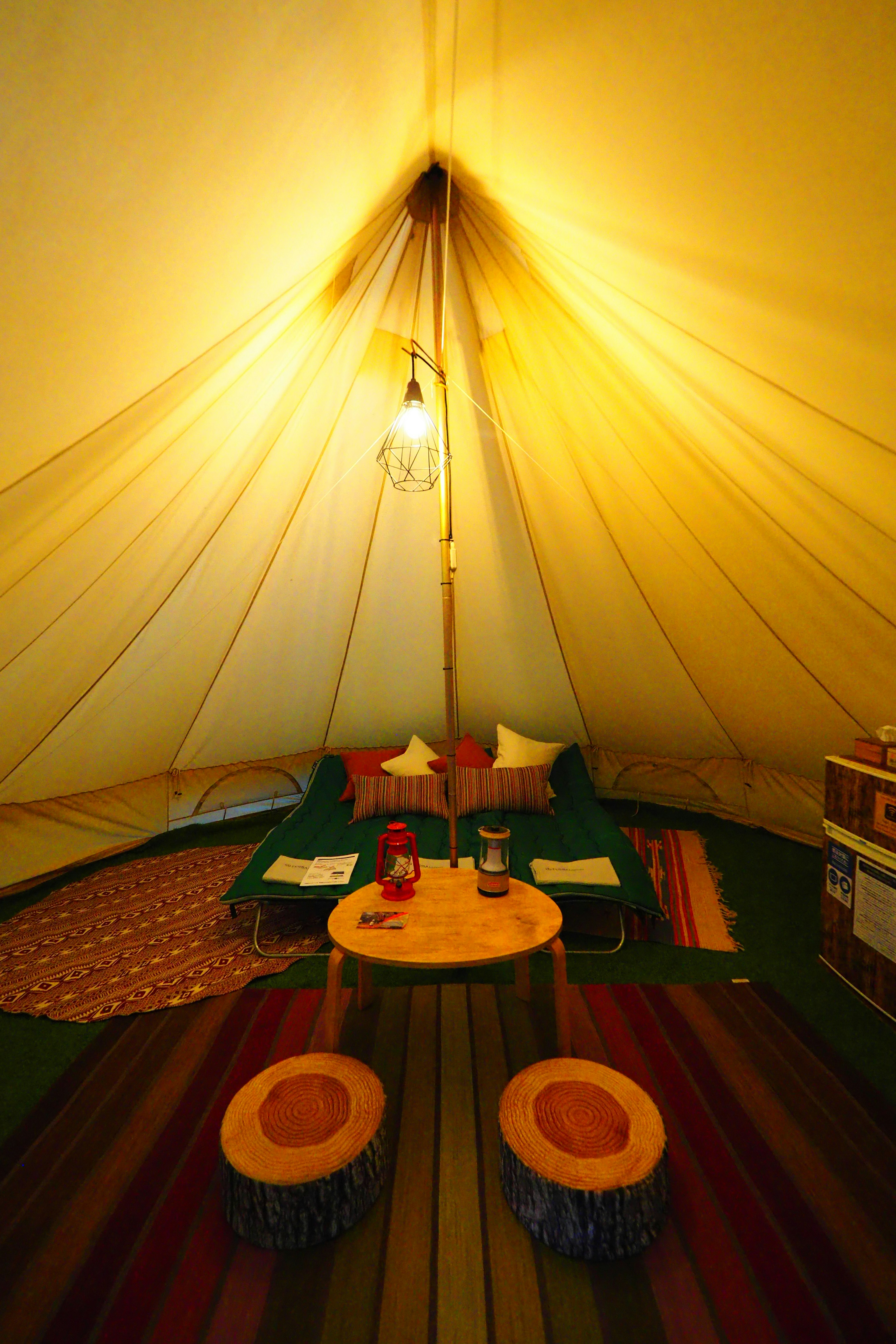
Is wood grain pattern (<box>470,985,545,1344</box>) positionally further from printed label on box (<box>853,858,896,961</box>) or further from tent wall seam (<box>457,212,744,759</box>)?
tent wall seam (<box>457,212,744,759</box>)

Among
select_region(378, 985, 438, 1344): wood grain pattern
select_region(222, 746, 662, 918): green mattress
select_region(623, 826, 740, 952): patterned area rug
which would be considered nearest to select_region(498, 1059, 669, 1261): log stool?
select_region(378, 985, 438, 1344): wood grain pattern

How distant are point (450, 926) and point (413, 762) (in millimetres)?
2297

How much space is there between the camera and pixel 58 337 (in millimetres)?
1416

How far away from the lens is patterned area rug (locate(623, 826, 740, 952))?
9.01 feet

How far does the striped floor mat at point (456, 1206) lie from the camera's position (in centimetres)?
124

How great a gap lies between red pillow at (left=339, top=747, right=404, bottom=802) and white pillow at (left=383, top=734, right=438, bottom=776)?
0.12 feet

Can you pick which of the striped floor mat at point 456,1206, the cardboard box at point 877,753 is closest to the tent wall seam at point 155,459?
the striped floor mat at point 456,1206

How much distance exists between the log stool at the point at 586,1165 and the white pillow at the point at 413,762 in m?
2.64

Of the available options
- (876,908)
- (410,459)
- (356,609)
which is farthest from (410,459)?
(876,908)

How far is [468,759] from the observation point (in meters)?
4.20

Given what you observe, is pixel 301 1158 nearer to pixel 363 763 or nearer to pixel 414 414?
pixel 414 414

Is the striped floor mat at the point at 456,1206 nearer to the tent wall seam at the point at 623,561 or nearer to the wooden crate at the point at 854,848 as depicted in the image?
the wooden crate at the point at 854,848

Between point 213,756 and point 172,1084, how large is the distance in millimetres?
2547

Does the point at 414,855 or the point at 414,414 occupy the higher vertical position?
the point at 414,414
